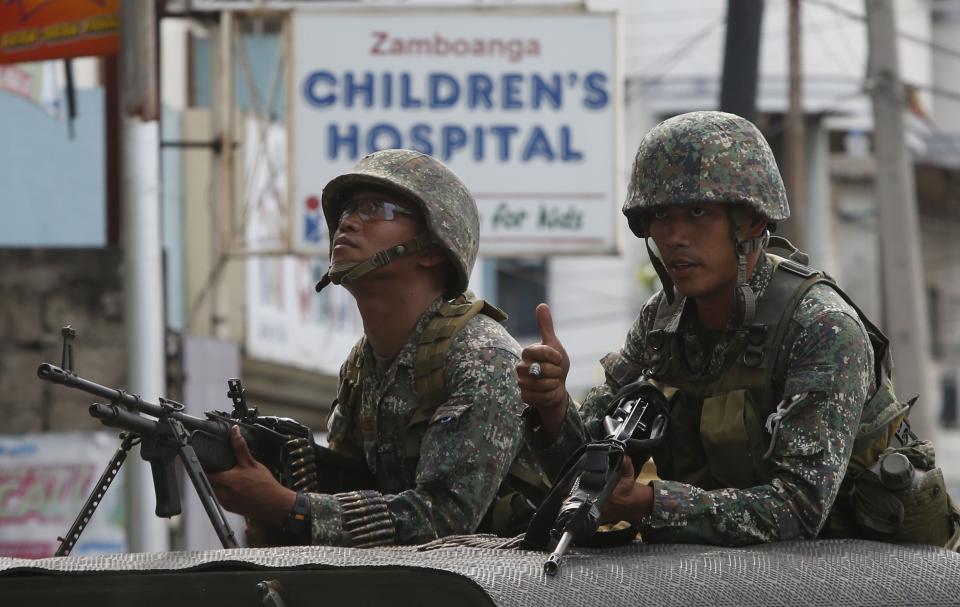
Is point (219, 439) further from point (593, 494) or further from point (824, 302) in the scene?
point (824, 302)

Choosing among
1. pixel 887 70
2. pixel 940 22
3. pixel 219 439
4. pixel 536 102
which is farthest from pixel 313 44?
pixel 940 22

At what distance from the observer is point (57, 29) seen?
31.9 ft

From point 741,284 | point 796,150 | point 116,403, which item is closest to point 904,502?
point 741,284

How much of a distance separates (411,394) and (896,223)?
31.1ft

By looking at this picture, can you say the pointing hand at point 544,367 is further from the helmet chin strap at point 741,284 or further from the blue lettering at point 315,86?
the blue lettering at point 315,86

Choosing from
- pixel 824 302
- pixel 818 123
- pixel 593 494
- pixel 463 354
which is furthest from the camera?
pixel 818 123

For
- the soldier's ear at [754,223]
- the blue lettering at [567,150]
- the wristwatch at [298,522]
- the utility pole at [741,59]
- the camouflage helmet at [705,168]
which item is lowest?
the wristwatch at [298,522]

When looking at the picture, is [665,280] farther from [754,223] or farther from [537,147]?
[537,147]

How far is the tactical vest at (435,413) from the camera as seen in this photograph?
5.05 m

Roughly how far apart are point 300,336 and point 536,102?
511cm

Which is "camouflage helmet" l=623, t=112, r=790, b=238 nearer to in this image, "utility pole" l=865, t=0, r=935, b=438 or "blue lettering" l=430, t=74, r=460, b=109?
"blue lettering" l=430, t=74, r=460, b=109

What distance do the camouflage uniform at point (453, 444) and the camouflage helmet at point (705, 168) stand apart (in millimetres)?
632

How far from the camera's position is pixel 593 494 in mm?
4004

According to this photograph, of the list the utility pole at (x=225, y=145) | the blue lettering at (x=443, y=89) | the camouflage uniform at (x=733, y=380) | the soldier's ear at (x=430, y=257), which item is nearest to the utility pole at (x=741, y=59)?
the blue lettering at (x=443, y=89)
